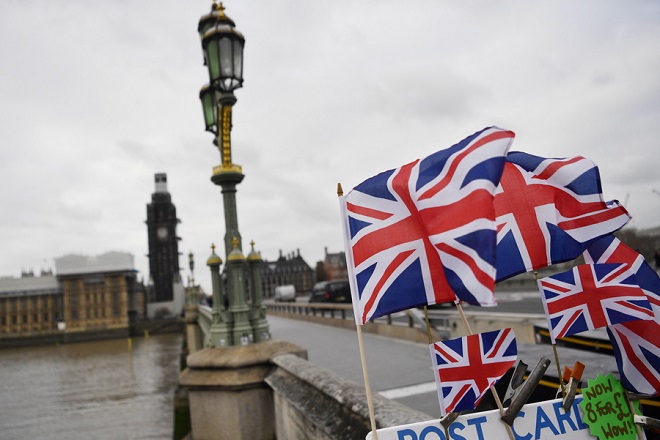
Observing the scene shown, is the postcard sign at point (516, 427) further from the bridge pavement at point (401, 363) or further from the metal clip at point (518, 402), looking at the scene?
the bridge pavement at point (401, 363)

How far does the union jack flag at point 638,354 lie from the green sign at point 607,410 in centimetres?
13

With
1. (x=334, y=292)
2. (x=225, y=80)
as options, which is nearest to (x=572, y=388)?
(x=225, y=80)

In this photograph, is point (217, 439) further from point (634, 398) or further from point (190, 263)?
point (190, 263)

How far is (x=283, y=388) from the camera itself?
5520mm

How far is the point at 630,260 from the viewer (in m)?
3.15

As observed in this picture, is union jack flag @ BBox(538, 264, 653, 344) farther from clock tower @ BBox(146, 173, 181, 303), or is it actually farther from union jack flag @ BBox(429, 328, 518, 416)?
clock tower @ BBox(146, 173, 181, 303)

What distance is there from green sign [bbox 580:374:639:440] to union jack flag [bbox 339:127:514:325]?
915 millimetres

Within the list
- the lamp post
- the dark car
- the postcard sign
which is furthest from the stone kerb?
the dark car

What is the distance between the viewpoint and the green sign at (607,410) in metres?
2.61

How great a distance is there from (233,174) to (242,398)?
3.12m

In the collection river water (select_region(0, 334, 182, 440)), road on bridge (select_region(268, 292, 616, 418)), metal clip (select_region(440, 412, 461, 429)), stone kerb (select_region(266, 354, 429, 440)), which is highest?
metal clip (select_region(440, 412, 461, 429))

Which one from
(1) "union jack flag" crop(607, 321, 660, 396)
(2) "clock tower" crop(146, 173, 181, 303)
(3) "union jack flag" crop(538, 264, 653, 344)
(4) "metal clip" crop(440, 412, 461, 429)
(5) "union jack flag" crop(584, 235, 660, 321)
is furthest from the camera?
(2) "clock tower" crop(146, 173, 181, 303)

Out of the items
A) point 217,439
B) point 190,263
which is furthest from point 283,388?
point 190,263

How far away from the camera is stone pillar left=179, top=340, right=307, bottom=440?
6.40 m
